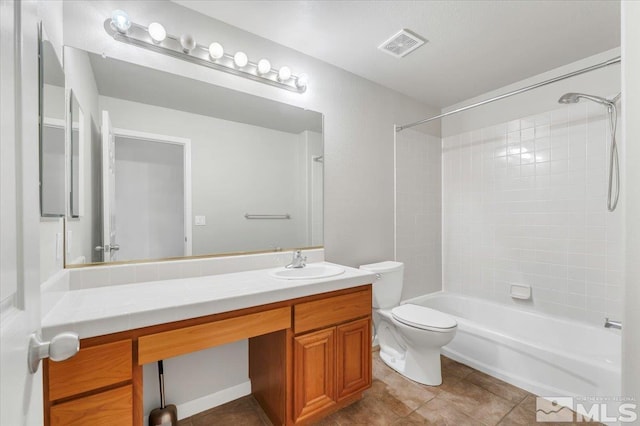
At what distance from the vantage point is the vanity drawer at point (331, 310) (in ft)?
4.80

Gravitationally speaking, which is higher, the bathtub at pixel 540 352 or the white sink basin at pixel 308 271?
the white sink basin at pixel 308 271

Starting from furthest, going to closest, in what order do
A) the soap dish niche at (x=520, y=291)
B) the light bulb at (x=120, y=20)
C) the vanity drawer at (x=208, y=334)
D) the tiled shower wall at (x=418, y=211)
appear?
the tiled shower wall at (x=418, y=211), the soap dish niche at (x=520, y=291), the light bulb at (x=120, y=20), the vanity drawer at (x=208, y=334)

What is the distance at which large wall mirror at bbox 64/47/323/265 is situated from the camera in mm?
1420

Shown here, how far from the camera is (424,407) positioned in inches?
68.5

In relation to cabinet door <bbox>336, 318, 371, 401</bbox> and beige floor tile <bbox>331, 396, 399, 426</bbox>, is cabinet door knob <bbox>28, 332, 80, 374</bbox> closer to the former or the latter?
cabinet door <bbox>336, 318, 371, 401</bbox>

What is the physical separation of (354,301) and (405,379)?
0.88m

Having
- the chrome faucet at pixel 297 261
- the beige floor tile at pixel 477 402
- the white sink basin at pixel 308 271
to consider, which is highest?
the chrome faucet at pixel 297 261

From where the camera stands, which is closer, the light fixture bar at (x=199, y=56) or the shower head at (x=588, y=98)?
the light fixture bar at (x=199, y=56)

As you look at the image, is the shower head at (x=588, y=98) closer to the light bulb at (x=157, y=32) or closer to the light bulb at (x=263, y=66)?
the light bulb at (x=263, y=66)

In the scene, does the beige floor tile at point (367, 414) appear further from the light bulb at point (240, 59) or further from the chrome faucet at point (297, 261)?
the light bulb at point (240, 59)

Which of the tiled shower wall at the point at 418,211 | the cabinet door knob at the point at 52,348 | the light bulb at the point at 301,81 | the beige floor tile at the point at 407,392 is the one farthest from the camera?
the tiled shower wall at the point at 418,211

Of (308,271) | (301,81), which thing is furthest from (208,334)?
(301,81)

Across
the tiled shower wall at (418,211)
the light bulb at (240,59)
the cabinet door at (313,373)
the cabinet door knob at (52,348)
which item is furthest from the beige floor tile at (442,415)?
the light bulb at (240,59)

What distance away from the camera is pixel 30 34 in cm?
49
